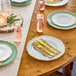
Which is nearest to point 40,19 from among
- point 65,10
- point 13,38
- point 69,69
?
point 13,38

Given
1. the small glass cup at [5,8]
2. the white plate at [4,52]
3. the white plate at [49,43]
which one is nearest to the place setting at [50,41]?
the white plate at [49,43]

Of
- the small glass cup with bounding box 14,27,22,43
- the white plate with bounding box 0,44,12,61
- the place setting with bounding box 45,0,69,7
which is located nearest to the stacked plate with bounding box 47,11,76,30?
the place setting with bounding box 45,0,69,7

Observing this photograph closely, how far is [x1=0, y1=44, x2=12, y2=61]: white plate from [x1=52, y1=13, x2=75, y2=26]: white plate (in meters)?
0.42

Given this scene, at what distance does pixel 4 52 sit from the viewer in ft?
4.19

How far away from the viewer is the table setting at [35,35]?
48.9 inches

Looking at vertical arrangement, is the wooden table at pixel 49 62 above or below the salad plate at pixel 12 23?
below

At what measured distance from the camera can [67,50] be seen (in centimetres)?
133

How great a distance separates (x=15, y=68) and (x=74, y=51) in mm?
374

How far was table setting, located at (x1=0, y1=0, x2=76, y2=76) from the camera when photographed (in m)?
1.24

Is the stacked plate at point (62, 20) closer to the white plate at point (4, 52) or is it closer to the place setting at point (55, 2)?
the place setting at point (55, 2)

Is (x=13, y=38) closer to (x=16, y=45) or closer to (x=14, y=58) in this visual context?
(x=16, y=45)

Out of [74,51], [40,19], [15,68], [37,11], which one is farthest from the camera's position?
[37,11]

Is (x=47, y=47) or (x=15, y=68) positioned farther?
(x=47, y=47)

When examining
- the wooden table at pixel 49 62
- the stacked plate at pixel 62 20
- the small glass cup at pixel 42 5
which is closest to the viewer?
the wooden table at pixel 49 62
